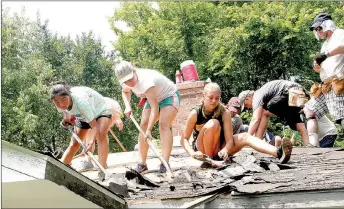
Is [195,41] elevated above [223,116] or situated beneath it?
elevated above

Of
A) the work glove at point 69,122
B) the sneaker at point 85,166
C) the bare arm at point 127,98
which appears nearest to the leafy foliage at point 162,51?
the sneaker at point 85,166

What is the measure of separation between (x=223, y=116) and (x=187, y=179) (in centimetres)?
104

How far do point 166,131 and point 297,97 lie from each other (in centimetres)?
183

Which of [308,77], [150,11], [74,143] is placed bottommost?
[74,143]

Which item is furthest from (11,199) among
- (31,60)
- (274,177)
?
(31,60)

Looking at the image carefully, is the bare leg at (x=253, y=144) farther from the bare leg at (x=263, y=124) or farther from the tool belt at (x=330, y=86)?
the bare leg at (x=263, y=124)

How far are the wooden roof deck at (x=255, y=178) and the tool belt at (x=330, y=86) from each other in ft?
1.86

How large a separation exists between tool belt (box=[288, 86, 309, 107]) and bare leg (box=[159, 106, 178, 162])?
165 cm

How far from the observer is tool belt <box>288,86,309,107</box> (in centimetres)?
646

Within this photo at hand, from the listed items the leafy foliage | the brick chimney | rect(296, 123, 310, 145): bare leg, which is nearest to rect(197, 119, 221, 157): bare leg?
rect(296, 123, 310, 145): bare leg

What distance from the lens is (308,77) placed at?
21.3 metres

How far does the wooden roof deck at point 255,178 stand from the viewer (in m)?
3.64

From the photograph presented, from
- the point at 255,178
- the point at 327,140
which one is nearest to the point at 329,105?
the point at 327,140

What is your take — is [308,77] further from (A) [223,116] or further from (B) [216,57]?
(A) [223,116]
